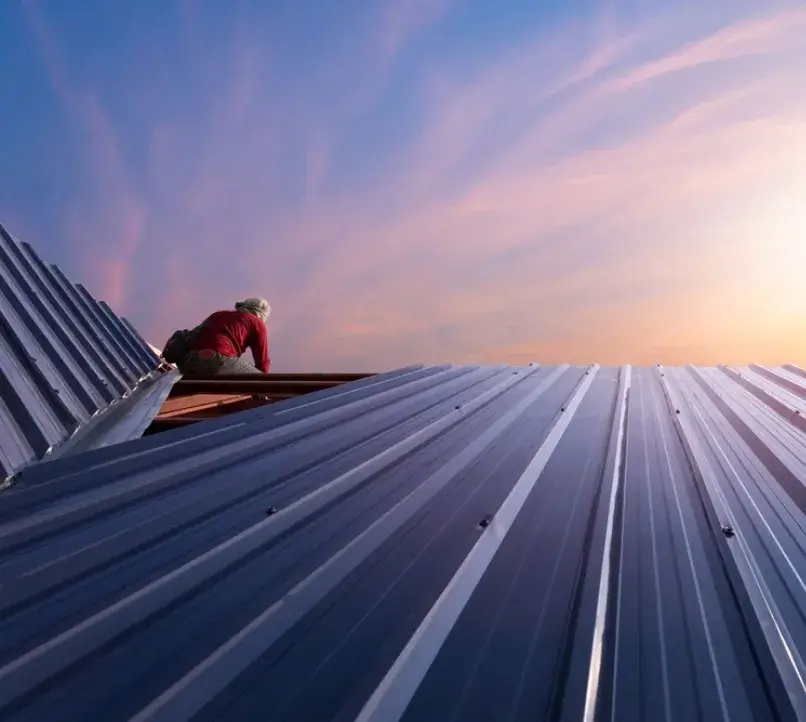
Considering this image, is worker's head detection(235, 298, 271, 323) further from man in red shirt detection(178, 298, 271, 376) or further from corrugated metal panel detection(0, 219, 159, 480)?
corrugated metal panel detection(0, 219, 159, 480)

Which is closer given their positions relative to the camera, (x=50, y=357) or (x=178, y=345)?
(x=50, y=357)

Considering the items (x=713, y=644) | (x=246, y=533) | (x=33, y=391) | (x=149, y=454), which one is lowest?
(x=713, y=644)

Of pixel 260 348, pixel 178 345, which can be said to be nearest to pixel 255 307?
pixel 260 348

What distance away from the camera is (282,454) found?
3.54m

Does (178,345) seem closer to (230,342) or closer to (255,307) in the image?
(230,342)

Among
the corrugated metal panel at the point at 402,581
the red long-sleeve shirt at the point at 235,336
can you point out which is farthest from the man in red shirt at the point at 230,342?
the corrugated metal panel at the point at 402,581

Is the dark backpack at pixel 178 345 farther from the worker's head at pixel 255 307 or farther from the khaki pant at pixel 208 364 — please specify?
the worker's head at pixel 255 307

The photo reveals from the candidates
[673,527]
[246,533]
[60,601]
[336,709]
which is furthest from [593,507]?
[60,601]

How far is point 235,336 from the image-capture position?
9.95 m

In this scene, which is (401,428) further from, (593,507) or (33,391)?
(33,391)

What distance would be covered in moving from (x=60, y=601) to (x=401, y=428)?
252 centimetres

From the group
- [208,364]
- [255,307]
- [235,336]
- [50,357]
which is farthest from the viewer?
[255,307]

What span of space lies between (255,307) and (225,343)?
5.76 feet

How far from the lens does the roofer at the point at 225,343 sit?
891 centimetres
